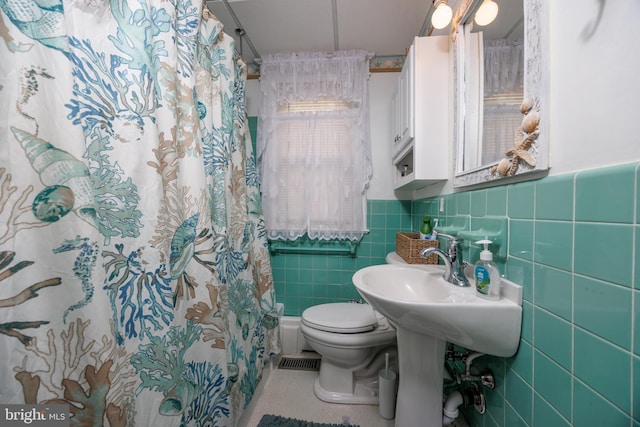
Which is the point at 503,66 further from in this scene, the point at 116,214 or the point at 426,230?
the point at 116,214

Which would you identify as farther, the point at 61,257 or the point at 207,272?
the point at 207,272

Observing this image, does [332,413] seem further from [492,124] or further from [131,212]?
[492,124]

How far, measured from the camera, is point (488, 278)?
2.20 feet

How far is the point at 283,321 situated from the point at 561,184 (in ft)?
5.43

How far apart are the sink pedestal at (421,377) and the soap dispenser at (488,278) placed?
0.30m

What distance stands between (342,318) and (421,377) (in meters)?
0.48

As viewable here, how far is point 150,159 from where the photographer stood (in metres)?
0.70

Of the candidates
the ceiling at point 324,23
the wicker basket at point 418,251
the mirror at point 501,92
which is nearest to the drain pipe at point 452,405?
the wicker basket at point 418,251

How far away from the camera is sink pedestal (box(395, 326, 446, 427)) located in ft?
2.80

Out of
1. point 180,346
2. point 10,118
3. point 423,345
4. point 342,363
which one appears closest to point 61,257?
point 10,118

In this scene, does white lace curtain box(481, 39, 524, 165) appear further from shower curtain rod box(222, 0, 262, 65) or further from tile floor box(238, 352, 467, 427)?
shower curtain rod box(222, 0, 262, 65)

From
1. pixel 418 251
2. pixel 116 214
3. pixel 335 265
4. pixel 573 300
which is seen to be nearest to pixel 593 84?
pixel 573 300

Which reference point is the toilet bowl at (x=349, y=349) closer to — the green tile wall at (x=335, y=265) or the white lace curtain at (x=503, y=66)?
the green tile wall at (x=335, y=265)

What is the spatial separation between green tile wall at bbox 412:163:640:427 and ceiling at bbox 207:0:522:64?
3.31 feet
